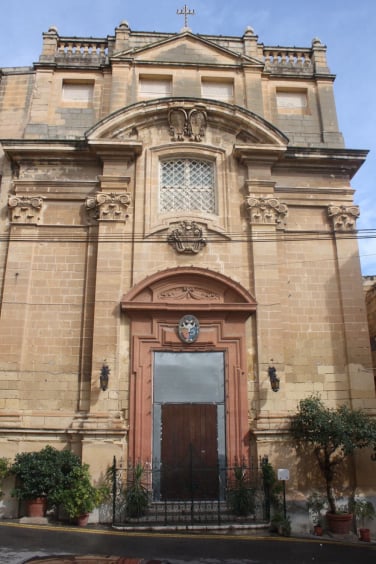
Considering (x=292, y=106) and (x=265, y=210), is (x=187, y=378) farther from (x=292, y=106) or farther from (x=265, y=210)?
(x=292, y=106)

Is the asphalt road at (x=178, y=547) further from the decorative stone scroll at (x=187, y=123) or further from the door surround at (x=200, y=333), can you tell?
the decorative stone scroll at (x=187, y=123)

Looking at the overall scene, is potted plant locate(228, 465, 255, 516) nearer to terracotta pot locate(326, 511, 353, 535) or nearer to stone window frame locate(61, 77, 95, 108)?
terracotta pot locate(326, 511, 353, 535)

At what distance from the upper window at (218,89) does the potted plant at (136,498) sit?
11.6 m

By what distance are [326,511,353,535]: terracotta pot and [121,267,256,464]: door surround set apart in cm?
245

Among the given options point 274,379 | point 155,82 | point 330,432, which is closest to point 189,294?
point 274,379

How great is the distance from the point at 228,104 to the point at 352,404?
924 centimetres

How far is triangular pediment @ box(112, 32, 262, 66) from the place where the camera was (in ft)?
54.9

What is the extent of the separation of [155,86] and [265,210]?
572 cm

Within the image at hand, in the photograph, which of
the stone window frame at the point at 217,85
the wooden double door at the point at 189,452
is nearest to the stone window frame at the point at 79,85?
the stone window frame at the point at 217,85

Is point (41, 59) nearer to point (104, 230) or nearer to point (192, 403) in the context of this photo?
point (104, 230)

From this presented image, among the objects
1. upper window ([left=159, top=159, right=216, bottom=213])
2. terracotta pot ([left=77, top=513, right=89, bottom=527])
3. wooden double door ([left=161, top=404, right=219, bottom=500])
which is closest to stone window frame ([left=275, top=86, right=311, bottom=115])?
upper window ([left=159, top=159, right=216, bottom=213])

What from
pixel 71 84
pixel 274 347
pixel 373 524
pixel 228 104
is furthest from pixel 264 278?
pixel 71 84

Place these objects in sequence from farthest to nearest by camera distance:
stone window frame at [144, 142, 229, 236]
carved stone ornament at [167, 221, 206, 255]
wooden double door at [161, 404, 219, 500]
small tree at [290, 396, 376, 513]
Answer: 1. stone window frame at [144, 142, 229, 236]
2. carved stone ornament at [167, 221, 206, 255]
3. wooden double door at [161, 404, 219, 500]
4. small tree at [290, 396, 376, 513]

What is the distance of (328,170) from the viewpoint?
616 inches
